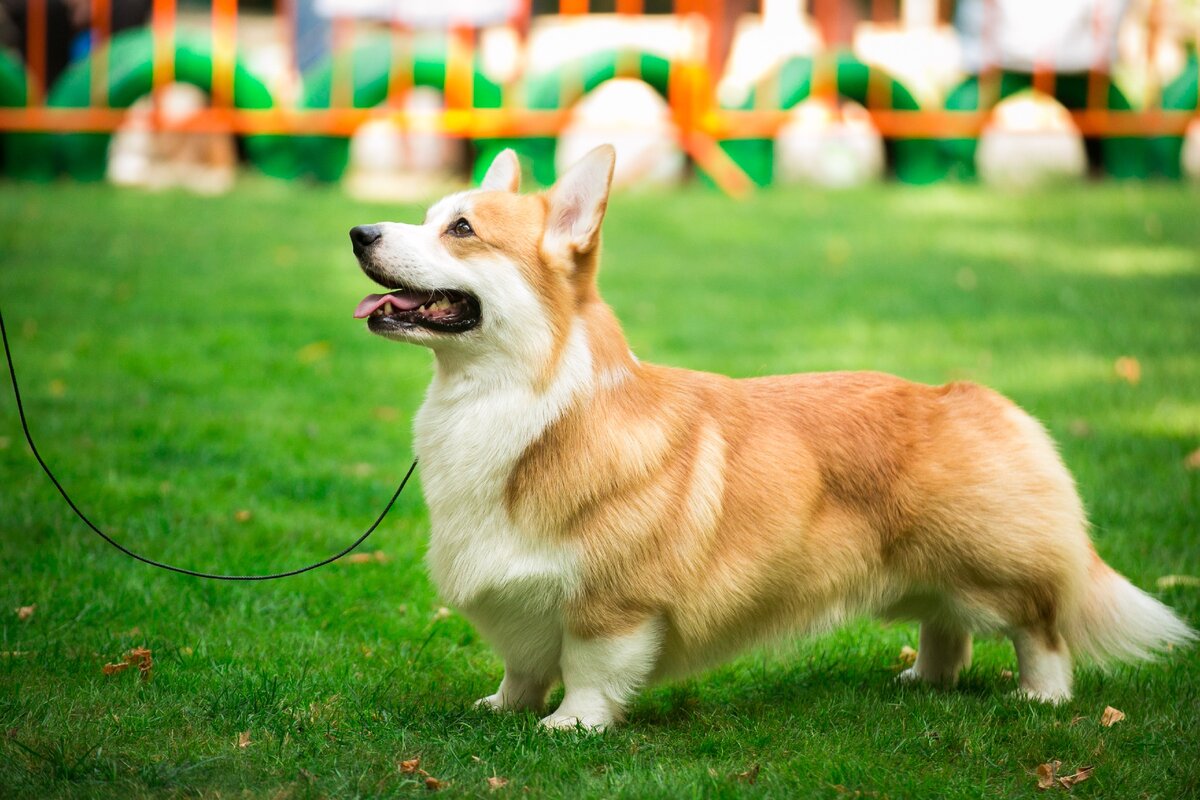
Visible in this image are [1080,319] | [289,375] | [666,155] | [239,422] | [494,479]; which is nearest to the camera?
[494,479]

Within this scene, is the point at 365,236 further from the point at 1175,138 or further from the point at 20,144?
the point at 1175,138

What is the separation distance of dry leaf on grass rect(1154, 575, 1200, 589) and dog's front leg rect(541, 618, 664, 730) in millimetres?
2185

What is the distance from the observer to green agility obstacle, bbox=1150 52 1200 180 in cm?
1275

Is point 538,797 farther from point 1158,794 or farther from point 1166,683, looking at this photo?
point 1166,683

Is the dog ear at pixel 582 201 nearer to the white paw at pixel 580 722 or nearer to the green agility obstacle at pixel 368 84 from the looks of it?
the white paw at pixel 580 722

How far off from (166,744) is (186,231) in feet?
24.5

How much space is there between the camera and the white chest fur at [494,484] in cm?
347

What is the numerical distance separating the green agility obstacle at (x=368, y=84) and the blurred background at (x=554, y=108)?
20mm

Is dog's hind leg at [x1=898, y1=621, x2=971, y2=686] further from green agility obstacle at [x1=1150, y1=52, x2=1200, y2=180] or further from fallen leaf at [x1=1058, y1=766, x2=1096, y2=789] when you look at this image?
green agility obstacle at [x1=1150, y1=52, x2=1200, y2=180]

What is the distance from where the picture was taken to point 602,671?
354cm

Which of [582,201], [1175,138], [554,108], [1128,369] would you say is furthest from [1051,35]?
[582,201]

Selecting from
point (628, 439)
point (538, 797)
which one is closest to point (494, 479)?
point (628, 439)

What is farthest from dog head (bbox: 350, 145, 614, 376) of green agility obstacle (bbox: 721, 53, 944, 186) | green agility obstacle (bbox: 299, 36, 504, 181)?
green agility obstacle (bbox: 721, 53, 944, 186)

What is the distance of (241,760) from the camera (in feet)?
10.6
